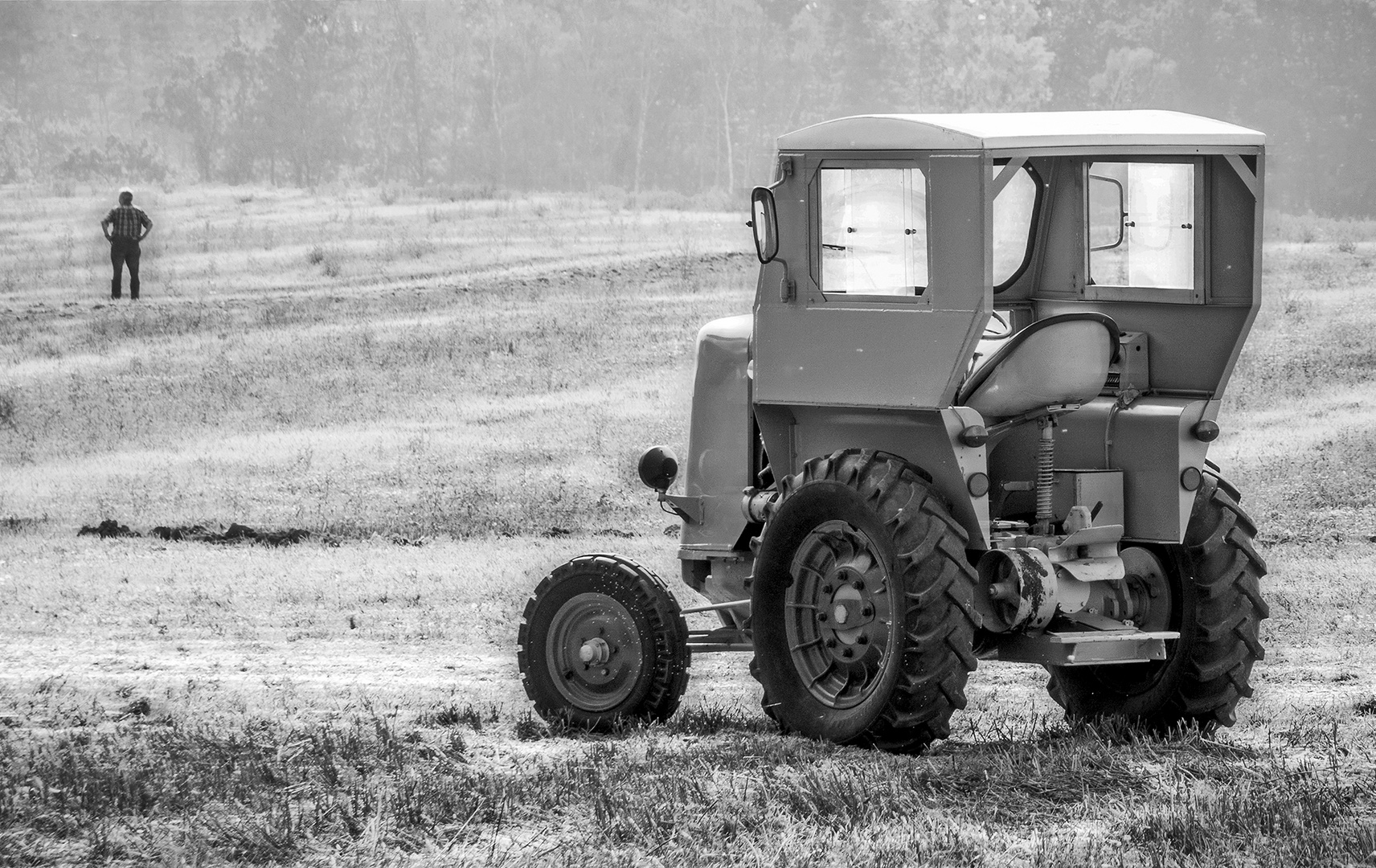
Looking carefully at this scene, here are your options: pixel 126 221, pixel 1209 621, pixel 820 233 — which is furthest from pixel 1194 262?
pixel 126 221

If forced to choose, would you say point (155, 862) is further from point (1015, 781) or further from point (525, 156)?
point (525, 156)

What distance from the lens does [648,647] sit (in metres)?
7.93

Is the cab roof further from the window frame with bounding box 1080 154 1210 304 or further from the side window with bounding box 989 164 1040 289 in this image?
the side window with bounding box 989 164 1040 289

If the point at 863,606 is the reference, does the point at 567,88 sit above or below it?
above

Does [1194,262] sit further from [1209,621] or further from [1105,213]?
[1209,621]

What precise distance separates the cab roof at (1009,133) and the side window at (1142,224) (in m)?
0.38

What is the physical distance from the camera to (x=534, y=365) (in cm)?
2328

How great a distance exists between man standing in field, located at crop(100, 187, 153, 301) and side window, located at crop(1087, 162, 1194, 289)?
867 inches

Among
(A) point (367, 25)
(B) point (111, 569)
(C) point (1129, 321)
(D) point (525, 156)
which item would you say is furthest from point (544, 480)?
(A) point (367, 25)

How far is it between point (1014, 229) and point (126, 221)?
22151mm

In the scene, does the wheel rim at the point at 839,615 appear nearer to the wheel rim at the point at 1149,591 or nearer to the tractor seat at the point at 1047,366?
the tractor seat at the point at 1047,366

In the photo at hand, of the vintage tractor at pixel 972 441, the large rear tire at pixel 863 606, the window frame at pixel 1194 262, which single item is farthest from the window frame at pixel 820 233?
the window frame at pixel 1194 262

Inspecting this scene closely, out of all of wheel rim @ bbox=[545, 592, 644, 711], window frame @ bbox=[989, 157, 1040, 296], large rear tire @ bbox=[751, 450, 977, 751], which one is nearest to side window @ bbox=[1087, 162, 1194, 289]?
window frame @ bbox=[989, 157, 1040, 296]

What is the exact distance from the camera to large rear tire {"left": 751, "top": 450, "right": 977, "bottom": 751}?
6.71 m
